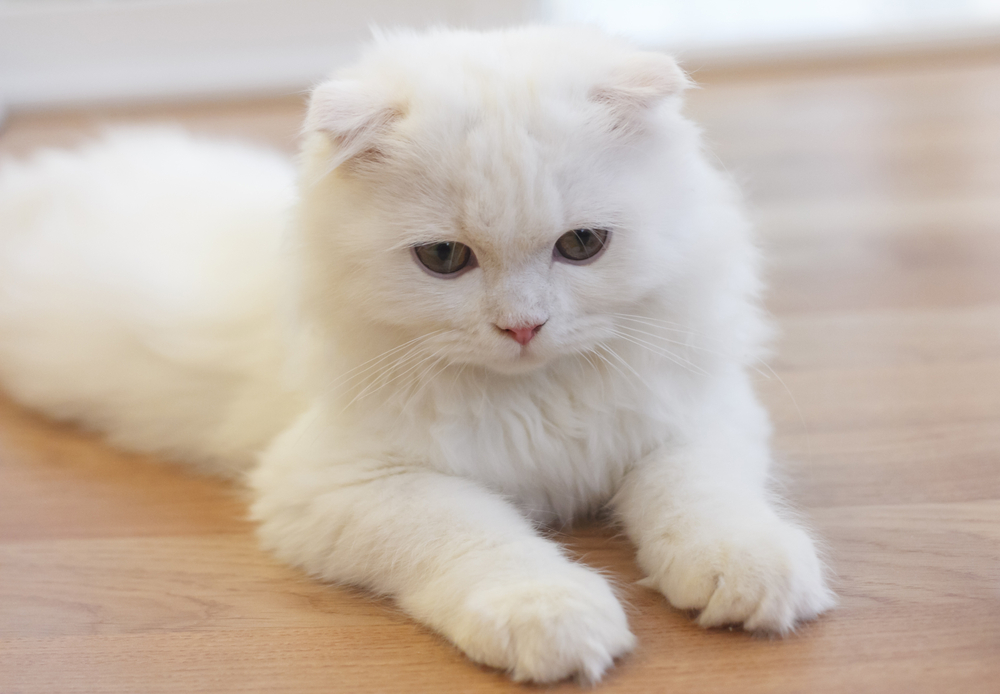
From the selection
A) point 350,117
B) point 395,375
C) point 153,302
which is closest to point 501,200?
point 350,117

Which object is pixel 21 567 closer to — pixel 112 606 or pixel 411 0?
pixel 112 606

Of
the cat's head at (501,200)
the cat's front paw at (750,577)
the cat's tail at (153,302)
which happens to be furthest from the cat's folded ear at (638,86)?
the cat's tail at (153,302)

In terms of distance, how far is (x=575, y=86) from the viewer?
1.22 m

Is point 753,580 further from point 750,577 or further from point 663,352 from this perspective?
point 663,352

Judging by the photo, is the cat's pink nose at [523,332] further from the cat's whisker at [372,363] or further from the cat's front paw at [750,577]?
the cat's front paw at [750,577]

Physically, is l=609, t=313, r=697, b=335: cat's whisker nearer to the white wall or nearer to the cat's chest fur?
the cat's chest fur

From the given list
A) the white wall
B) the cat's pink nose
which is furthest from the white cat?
the white wall

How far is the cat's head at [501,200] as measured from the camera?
1.16m

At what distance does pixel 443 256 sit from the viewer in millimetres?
1204

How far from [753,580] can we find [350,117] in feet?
2.47

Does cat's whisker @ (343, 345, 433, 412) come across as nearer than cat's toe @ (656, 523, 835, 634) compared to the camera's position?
No

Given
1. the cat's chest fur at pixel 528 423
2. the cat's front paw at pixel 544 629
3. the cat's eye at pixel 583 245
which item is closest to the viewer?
the cat's front paw at pixel 544 629

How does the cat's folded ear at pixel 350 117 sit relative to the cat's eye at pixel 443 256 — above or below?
above

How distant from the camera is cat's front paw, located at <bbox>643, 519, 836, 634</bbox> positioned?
1152 millimetres
